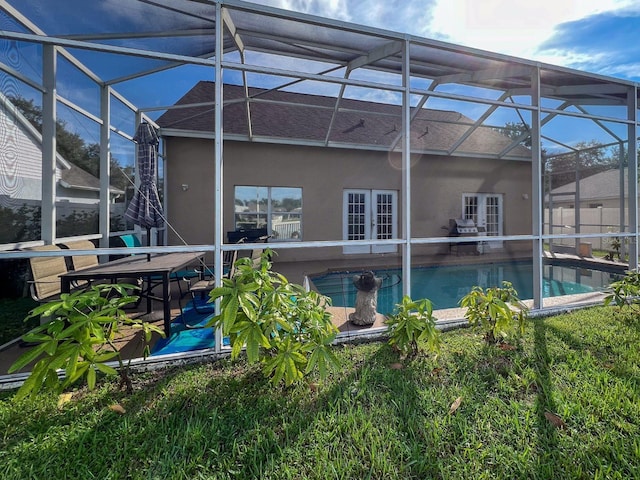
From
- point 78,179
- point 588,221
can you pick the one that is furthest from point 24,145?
point 588,221

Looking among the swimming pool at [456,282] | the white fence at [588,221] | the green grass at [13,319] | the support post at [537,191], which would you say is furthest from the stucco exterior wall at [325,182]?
the support post at [537,191]

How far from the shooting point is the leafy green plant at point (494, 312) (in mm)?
3334

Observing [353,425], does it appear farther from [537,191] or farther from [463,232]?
[463,232]

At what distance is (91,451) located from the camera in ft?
6.61

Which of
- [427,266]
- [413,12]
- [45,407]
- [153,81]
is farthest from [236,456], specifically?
[427,266]

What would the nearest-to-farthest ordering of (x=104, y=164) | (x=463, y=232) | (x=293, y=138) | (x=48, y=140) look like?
(x=48, y=140) → (x=104, y=164) → (x=293, y=138) → (x=463, y=232)

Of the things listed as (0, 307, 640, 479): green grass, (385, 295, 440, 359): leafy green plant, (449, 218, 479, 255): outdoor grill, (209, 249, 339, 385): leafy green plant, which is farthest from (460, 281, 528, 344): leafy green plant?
(449, 218, 479, 255): outdoor grill

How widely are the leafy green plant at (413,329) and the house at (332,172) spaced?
18.5 ft

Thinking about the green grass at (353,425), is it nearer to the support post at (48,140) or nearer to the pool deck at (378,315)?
the pool deck at (378,315)

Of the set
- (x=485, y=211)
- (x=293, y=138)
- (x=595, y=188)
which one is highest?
(x=293, y=138)

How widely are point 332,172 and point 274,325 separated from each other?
8.39 m

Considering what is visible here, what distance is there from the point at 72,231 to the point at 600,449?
6538 mm

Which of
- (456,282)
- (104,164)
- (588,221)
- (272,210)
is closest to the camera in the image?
(104,164)

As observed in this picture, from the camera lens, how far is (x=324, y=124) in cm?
1034
